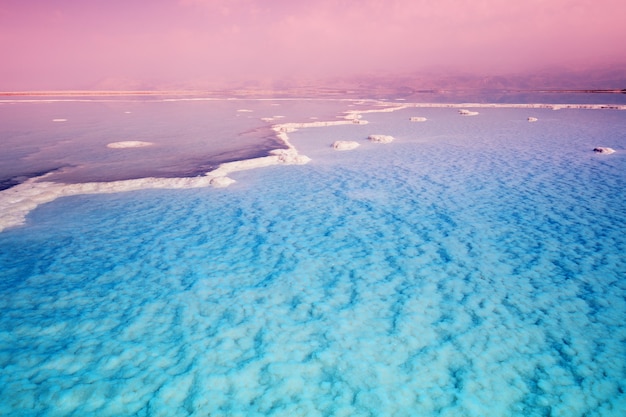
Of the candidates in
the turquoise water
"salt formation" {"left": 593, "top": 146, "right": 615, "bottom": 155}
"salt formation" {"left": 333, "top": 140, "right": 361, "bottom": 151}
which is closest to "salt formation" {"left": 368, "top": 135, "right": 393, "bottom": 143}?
"salt formation" {"left": 333, "top": 140, "right": 361, "bottom": 151}

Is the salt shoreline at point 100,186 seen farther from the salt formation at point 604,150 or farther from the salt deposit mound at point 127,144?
the salt formation at point 604,150

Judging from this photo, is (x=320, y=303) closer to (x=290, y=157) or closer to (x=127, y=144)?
(x=290, y=157)

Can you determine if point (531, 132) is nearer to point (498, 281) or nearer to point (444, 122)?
point (444, 122)

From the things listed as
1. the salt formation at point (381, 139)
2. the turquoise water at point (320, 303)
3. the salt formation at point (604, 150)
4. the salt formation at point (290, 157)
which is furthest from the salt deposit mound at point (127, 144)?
the salt formation at point (604, 150)

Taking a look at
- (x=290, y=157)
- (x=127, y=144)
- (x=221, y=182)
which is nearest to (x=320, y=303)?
(x=221, y=182)

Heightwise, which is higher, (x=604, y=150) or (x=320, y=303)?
(x=604, y=150)

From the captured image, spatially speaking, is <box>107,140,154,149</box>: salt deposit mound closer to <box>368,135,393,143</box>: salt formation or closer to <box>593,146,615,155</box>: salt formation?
<box>368,135,393,143</box>: salt formation

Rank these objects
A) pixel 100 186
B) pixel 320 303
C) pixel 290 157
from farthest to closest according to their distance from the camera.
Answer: pixel 290 157 → pixel 100 186 → pixel 320 303

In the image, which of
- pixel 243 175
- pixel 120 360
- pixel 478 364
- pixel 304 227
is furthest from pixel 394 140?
pixel 120 360
